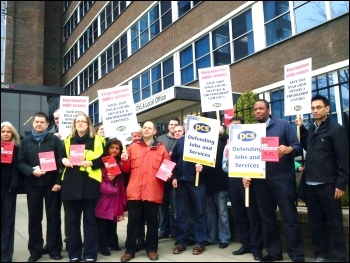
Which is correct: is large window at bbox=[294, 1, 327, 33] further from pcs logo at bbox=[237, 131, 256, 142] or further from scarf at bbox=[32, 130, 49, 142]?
scarf at bbox=[32, 130, 49, 142]

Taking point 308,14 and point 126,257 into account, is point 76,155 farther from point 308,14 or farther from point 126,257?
point 308,14

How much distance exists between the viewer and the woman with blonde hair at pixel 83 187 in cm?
507

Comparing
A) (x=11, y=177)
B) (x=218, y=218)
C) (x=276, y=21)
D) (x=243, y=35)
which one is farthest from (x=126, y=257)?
(x=243, y=35)

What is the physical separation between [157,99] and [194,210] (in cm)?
1003

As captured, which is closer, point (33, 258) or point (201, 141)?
point (33, 258)

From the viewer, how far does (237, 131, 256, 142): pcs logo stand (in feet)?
17.4

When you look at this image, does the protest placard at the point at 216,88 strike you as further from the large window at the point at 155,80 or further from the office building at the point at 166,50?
the large window at the point at 155,80

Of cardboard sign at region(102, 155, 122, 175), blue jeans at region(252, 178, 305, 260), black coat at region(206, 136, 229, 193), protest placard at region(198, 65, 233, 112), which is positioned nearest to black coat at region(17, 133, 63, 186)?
cardboard sign at region(102, 155, 122, 175)

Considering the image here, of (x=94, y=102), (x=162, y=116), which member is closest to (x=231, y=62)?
(x=162, y=116)

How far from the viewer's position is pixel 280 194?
193 inches

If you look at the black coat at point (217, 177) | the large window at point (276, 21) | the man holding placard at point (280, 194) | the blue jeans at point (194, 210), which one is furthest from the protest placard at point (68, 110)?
the large window at point (276, 21)

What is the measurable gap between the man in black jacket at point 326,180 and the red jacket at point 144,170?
6.90 feet

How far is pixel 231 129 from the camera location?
18.0ft

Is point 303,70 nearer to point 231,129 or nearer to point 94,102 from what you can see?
point 231,129
